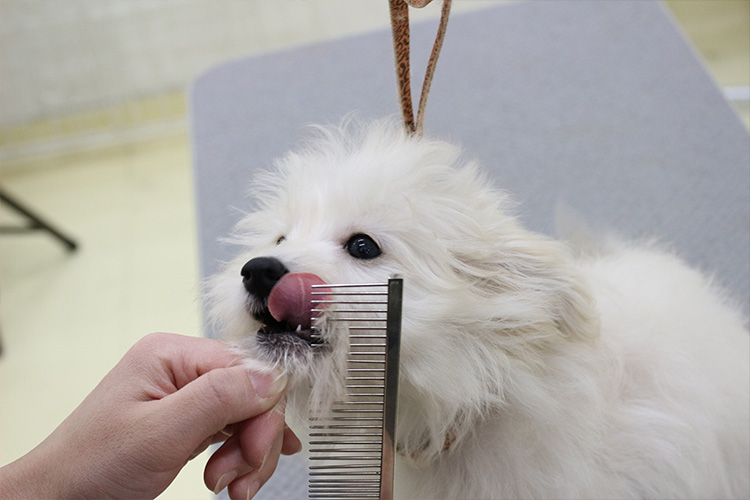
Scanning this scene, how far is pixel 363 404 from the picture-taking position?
55cm

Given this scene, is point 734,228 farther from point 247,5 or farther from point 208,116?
point 247,5

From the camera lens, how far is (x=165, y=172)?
7.27 feet

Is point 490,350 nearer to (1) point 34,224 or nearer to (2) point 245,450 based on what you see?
(2) point 245,450

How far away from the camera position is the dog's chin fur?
65cm

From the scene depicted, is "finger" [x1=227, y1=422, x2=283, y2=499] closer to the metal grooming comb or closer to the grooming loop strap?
the metal grooming comb

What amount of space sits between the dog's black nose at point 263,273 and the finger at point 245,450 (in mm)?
112

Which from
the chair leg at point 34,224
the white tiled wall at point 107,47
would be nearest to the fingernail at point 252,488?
the chair leg at point 34,224

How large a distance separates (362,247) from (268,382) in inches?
6.6

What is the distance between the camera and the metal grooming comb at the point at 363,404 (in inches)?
20.2

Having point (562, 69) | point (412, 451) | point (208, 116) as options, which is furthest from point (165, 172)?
point (412, 451)

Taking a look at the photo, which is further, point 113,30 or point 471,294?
point 113,30

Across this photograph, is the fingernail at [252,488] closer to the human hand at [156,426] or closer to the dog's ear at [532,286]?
the human hand at [156,426]

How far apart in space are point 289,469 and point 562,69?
30.9 inches

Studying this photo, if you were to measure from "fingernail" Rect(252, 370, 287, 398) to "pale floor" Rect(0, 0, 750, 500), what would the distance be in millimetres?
115
